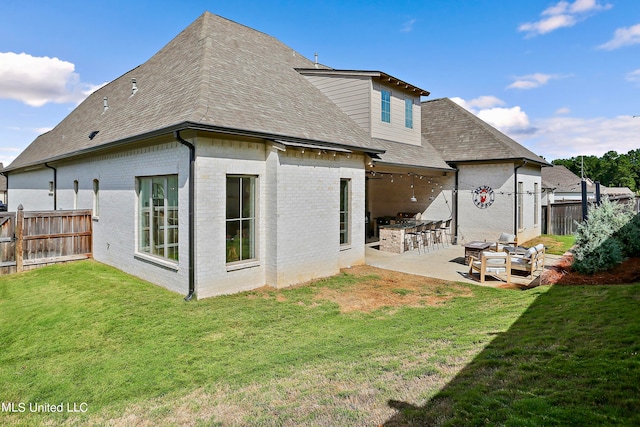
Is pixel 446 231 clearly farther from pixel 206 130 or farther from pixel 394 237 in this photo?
pixel 206 130

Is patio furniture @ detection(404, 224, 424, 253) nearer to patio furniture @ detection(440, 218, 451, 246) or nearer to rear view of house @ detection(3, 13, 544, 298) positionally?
patio furniture @ detection(440, 218, 451, 246)

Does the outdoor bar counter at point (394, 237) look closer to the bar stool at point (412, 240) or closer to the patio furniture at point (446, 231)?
the bar stool at point (412, 240)

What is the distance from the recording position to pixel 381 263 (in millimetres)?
12281

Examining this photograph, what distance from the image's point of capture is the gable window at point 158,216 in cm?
858

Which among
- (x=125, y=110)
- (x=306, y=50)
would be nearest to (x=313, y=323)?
(x=125, y=110)

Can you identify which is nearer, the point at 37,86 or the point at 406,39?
the point at 406,39

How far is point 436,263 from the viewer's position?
1243 cm

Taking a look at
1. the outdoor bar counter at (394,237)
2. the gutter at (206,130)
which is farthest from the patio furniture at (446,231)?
the gutter at (206,130)

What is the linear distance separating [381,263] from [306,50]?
472 inches

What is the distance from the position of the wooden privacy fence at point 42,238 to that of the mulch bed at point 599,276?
1378cm

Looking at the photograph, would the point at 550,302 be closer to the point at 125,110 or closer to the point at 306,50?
the point at 125,110

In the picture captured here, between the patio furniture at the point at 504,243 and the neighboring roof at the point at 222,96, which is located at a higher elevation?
the neighboring roof at the point at 222,96

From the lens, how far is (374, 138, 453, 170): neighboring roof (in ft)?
43.3

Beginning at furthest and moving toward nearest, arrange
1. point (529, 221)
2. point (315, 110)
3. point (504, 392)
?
point (529, 221), point (315, 110), point (504, 392)
